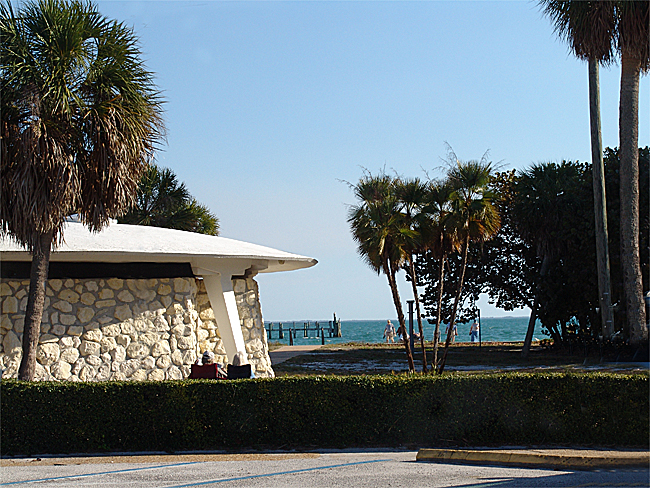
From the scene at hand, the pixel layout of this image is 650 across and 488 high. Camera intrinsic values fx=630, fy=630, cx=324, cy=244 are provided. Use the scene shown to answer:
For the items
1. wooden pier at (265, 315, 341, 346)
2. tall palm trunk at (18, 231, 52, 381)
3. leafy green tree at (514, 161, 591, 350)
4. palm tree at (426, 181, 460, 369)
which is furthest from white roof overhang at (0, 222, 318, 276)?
wooden pier at (265, 315, 341, 346)

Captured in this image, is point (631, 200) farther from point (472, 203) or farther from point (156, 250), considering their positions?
point (156, 250)

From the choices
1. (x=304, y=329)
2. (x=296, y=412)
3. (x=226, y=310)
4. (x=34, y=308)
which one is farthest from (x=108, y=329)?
(x=304, y=329)

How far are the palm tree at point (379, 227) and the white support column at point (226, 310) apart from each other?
395 cm

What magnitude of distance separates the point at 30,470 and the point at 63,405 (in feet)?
4.54

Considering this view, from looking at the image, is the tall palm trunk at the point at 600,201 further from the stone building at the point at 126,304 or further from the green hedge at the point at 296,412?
the green hedge at the point at 296,412

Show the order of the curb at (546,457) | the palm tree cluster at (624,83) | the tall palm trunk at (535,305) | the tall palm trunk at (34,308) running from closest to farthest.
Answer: the curb at (546,457)
the tall palm trunk at (34,308)
the palm tree cluster at (624,83)
the tall palm trunk at (535,305)

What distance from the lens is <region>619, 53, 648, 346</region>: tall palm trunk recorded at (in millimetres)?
19797

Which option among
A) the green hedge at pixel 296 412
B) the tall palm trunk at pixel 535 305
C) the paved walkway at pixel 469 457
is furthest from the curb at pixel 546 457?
the tall palm trunk at pixel 535 305

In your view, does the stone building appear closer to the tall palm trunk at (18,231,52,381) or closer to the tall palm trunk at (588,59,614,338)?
the tall palm trunk at (18,231,52,381)

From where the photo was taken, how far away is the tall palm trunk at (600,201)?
21.0m

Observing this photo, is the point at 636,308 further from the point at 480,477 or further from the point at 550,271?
the point at 480,477

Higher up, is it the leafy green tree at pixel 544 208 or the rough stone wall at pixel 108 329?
the leafy green tree at pixel 544 208

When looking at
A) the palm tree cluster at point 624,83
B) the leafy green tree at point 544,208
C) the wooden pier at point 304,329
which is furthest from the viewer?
the wooden pier at point 304,329

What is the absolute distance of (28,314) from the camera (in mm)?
10570
